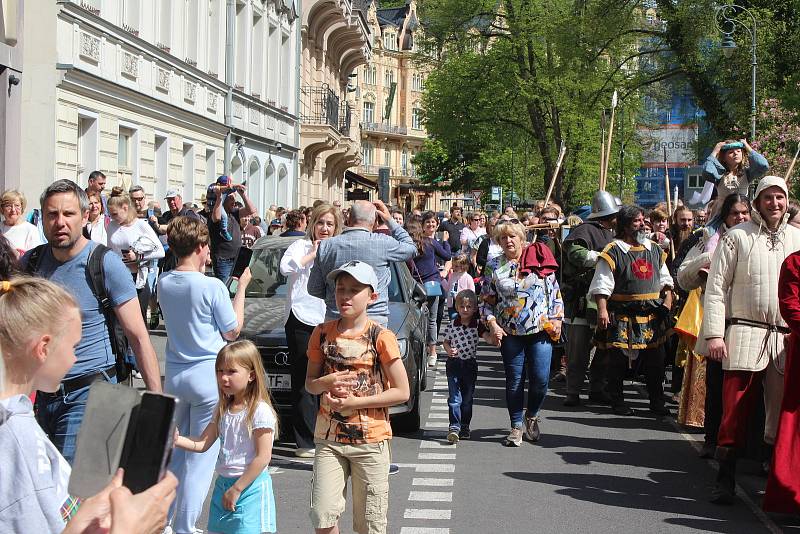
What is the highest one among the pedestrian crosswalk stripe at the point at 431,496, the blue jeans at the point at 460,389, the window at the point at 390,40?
the window at the point at 390,40

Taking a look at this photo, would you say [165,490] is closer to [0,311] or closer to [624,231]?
[0,311]

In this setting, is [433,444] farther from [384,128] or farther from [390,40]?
[390,40]

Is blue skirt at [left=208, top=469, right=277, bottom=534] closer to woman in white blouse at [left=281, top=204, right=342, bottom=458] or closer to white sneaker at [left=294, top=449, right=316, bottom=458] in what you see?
woman in white blouse at [left=281, top=204, right=342, bottom=458]

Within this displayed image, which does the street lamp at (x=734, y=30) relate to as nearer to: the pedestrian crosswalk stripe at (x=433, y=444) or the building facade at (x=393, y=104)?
the pedestrian crosswalk stripe at (x=433, y=444)

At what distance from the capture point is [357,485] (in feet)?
19.0

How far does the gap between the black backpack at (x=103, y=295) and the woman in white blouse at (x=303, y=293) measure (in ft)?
10.2

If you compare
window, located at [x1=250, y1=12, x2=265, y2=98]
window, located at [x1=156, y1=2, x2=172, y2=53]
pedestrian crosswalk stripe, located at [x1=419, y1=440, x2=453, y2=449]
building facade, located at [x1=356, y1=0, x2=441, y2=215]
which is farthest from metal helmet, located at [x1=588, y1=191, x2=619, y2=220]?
building facade, located at [x1=356, y1=0, x2=441, y2=215]

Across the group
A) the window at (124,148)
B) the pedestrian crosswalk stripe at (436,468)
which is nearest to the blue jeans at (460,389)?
the pedestrian crosswalk stripe at (436,468)

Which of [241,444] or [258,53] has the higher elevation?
[258,53]

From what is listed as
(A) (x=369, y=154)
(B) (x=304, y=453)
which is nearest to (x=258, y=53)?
(B) (x=304, y=453)

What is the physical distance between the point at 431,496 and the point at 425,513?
1.61 ft

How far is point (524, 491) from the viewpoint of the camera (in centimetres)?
824

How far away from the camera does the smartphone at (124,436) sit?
215 cm

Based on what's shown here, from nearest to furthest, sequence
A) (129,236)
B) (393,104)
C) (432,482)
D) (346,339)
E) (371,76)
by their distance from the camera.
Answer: (346,339) → (432,482) → (129,236) → (371,76) → (393,104)
